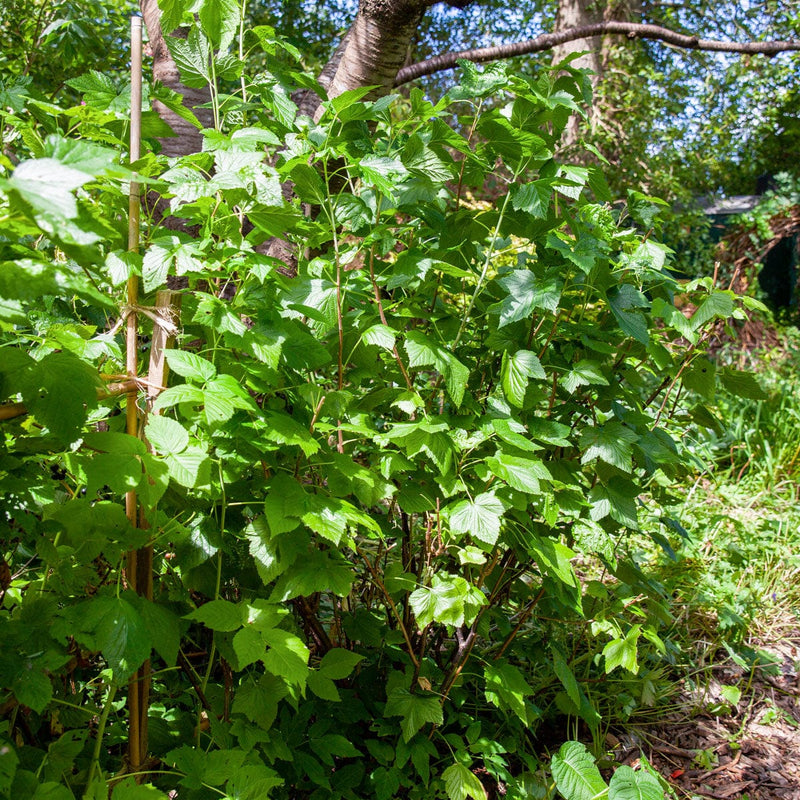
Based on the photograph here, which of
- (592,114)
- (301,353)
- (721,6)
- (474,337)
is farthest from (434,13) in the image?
(301,353)

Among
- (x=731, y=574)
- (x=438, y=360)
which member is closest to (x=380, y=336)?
(x=438, y=360)

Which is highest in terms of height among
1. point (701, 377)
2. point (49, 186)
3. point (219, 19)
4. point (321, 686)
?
point (219, 19)

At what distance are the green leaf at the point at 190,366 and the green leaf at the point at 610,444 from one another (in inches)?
30.0

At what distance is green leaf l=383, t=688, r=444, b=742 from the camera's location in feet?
4.66

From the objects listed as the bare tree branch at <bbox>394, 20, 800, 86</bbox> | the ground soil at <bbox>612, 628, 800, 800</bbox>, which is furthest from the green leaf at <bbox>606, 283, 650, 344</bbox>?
the bare tree branch at <bbox>394, 20, 800, 86</bbox>

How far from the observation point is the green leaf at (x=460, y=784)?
143 cm

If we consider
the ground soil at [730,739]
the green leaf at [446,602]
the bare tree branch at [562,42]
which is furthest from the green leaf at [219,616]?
the bare tree branch at [562,42]

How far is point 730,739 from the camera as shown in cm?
223

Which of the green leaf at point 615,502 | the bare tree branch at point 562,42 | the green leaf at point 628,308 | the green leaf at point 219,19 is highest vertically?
the bare tree branch at point 562,42

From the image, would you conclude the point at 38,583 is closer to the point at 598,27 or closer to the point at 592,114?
the point at 598,27

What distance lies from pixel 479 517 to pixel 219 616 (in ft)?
1.52

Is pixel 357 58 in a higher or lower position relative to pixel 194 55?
higher

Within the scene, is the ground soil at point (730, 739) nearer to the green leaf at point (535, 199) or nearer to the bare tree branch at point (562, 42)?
the green leaf at point (535, 199)

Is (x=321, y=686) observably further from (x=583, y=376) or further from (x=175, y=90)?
(x=175, y=90)
